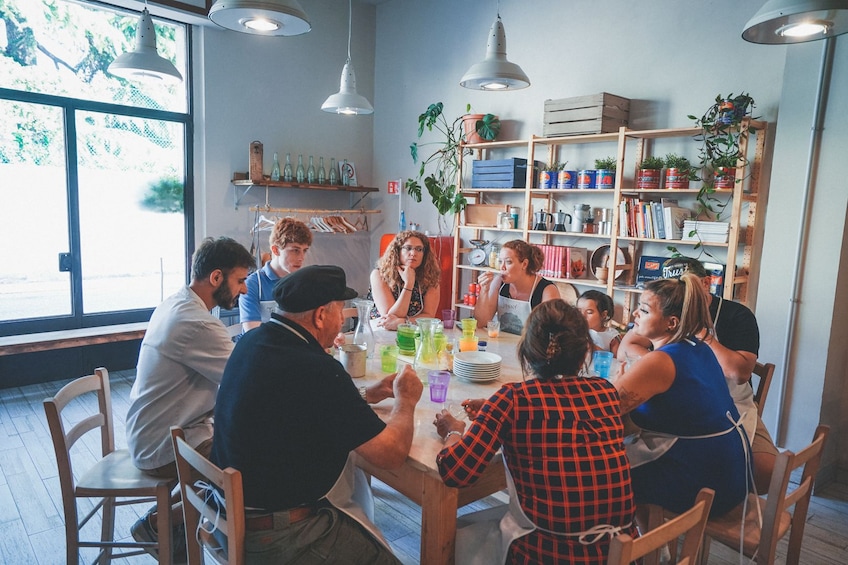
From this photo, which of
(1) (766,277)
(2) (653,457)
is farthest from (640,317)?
(1) (766,277)

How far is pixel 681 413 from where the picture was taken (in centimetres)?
181

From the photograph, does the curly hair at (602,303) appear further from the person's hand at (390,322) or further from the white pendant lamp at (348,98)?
the white pendant lamp at (348,98)

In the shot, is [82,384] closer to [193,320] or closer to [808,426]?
[193,320]

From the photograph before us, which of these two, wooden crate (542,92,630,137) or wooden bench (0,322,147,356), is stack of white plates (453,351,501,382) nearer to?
wooden crate (542,92,630,137)

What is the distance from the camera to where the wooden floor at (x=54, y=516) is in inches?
98.7

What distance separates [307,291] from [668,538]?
1042mm

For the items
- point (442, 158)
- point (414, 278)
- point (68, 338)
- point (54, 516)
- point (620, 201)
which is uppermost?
point (442, 158)

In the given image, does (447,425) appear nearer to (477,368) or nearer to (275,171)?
(477,368)

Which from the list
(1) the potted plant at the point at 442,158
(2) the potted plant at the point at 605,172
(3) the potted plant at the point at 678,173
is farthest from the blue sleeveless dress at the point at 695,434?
(1) the potted plant at the point at 442,158

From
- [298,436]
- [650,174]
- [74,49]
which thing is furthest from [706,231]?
[74,49]

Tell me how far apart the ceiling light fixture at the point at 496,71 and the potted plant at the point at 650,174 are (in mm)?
1321

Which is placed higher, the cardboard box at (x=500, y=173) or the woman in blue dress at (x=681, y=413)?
the cardboard box at (x=500, y=173)

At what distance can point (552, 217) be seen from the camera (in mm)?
4777

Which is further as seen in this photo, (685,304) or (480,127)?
(480,127)
